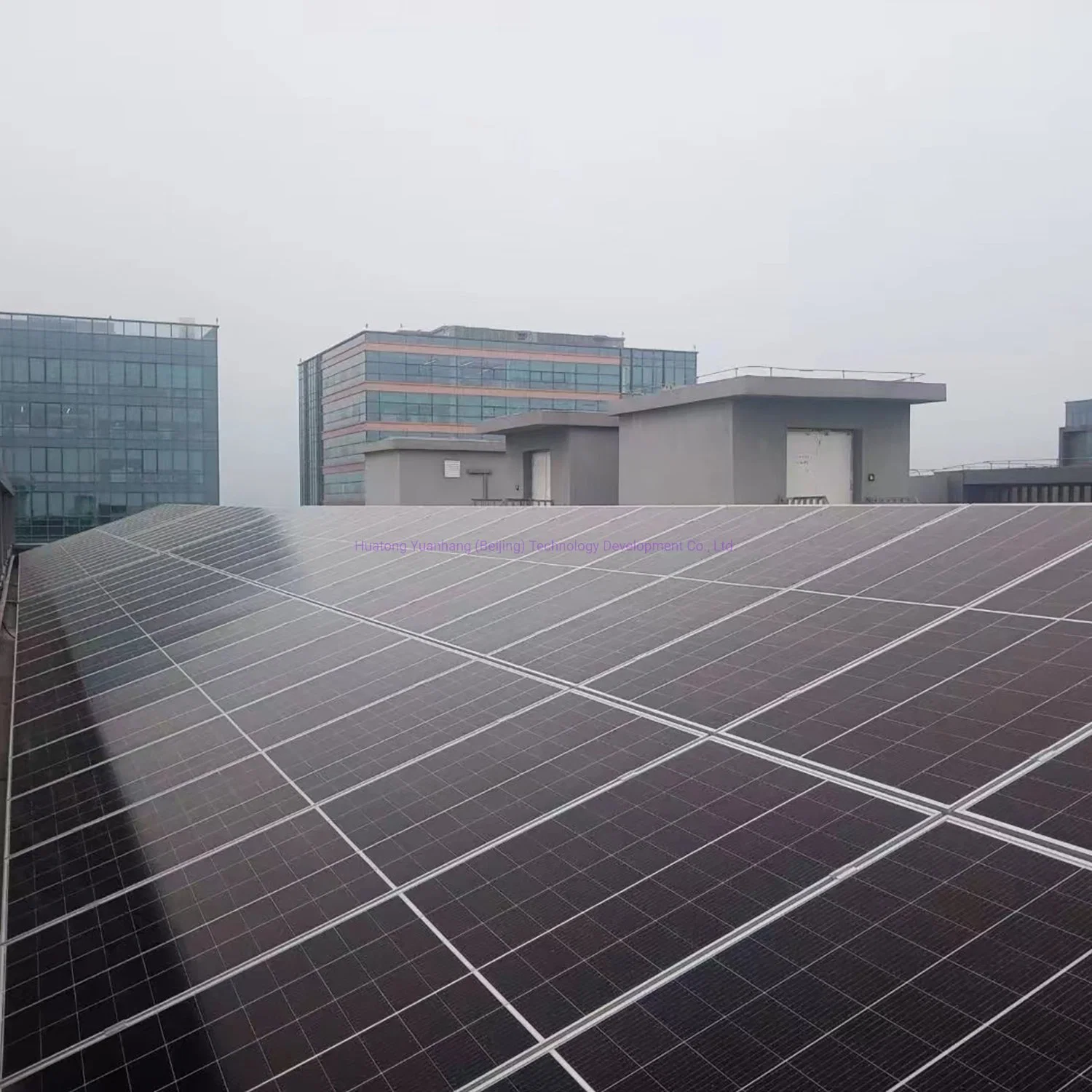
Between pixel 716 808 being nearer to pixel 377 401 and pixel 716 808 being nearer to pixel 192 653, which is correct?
pixel 192 653

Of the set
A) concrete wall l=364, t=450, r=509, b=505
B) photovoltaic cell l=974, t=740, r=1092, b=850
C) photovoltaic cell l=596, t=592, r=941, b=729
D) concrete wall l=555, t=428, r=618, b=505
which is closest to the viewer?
photovoltaic cell l=974, t=740, r=1092, b=850

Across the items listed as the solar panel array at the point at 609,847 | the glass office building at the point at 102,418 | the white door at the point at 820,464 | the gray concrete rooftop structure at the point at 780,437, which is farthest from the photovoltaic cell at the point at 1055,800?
the glass office building at the point at 102,418

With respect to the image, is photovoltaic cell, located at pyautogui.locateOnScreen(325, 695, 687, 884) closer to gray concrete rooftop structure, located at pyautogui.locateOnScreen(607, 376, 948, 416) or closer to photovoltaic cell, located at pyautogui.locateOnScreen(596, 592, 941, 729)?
photovoltaic cell, located at pyautogui.locateOnScreen(596, 592, 941, 729)

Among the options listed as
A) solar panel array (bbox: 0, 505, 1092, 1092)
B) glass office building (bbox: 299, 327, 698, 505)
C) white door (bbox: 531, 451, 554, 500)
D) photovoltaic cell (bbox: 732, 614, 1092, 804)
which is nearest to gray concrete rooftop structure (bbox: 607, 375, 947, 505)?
white door (bbox: 531, 451, 554, 500)

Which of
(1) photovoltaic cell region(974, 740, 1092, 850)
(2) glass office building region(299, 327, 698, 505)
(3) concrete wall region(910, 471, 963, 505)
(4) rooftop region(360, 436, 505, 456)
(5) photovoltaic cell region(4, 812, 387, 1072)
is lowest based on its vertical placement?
(5) photovoltaic cell region(4, 812, 387, 1072)

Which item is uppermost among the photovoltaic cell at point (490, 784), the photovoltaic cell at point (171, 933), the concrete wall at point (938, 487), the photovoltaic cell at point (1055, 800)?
the concrete wall at point (938, 487)

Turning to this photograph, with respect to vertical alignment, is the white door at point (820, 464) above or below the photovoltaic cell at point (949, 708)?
above

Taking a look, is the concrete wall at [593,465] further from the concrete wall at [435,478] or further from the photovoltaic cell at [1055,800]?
the photovoltaic cell at [1055,800]
